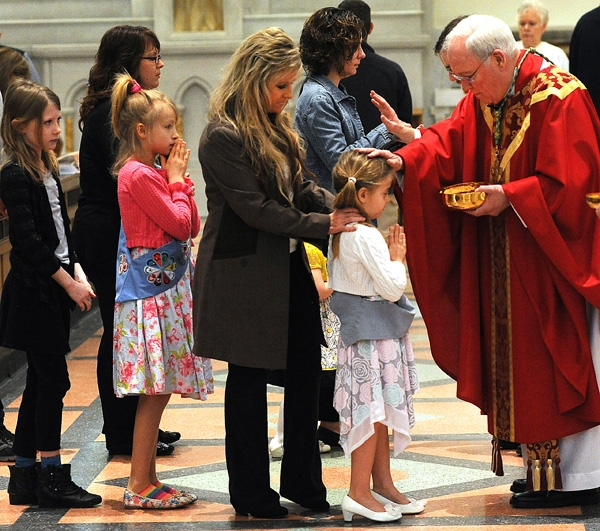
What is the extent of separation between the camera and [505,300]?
3.96 meters

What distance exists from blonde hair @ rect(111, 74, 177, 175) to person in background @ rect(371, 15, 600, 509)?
85 cm

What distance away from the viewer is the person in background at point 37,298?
4043 millimetres

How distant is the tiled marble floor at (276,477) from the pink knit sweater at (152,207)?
936 mm

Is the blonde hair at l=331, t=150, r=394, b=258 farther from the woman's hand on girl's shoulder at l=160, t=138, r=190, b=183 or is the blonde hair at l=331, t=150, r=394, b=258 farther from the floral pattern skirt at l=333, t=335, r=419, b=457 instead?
the woman's hand on girl's shoulder at l=160, t=138, r=190, b=183

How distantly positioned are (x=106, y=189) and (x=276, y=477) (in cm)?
131

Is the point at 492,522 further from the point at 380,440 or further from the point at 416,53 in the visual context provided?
the point at 416,53

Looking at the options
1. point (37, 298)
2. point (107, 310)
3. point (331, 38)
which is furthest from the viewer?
point (107, 310)

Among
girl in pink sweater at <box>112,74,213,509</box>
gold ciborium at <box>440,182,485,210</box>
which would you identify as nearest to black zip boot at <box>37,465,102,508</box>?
girl in pink sweater at <box>112,74,213,509</box>

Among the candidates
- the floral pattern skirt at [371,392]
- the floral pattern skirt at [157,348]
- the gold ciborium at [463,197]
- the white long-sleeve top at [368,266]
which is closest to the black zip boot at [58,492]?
the floral pattern skirt at [157,348]

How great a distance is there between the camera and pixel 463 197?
12.3 feet

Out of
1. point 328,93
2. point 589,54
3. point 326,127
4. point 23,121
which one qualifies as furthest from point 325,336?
point 589,54

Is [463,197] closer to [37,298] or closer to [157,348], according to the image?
[157,348]

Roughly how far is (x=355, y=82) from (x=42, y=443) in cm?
249

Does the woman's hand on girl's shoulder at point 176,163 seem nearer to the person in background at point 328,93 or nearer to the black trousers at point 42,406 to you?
the person in background at point 328,93
